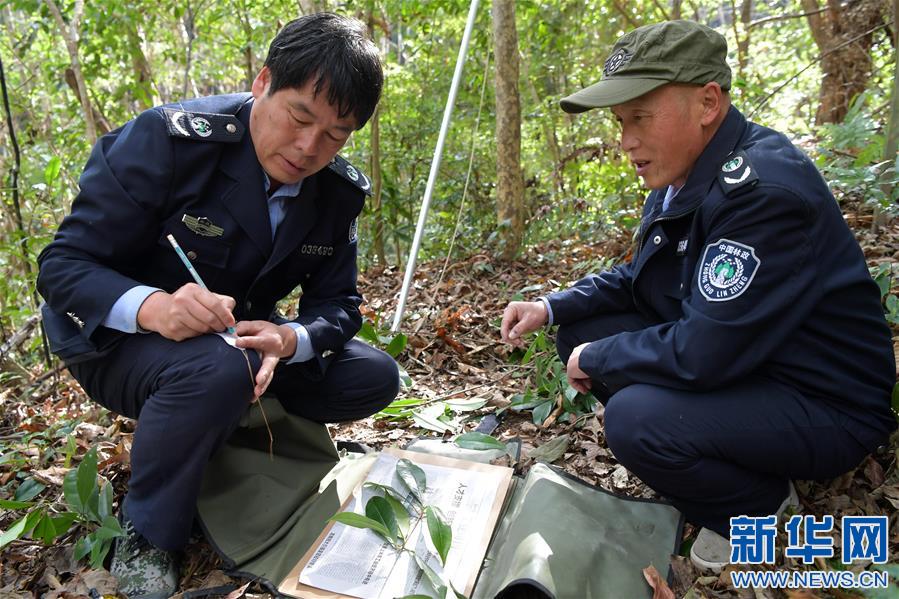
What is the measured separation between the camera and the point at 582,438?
7.31 feet

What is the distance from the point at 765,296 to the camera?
4.67 ft

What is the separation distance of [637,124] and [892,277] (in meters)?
1.45

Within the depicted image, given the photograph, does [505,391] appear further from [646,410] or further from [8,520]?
[8,520]

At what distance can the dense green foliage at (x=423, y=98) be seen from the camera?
4.46 metres

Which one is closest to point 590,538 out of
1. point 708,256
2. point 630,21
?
point 708,256

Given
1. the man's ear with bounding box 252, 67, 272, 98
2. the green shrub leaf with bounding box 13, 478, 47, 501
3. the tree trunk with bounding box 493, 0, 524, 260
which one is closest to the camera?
the man's ear with bounding box 252, 67, 272, 98

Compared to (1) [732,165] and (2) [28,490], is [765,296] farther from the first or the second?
(2) [28,490]

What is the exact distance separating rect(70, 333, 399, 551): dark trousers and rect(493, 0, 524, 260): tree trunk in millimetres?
2903

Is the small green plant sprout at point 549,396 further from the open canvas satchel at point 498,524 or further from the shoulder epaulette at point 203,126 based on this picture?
the shoulder epaulette at point 203,126

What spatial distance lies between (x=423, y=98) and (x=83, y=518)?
213 inches

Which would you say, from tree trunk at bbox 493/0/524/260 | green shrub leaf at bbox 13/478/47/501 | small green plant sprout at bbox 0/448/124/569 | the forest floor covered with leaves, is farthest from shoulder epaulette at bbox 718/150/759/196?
tree trunk at bbox 493/0/524/260

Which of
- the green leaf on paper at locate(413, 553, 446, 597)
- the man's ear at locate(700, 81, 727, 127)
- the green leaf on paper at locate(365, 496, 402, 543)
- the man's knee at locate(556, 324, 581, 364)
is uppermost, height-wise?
the man's ear at locate(700, 81, 727, 127)

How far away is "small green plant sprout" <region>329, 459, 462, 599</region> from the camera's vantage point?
1.59m

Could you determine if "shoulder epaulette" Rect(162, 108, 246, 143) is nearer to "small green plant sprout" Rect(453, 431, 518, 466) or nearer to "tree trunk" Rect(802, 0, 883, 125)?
"small green plant sprout" Rect(453, 431, 518, 466)
